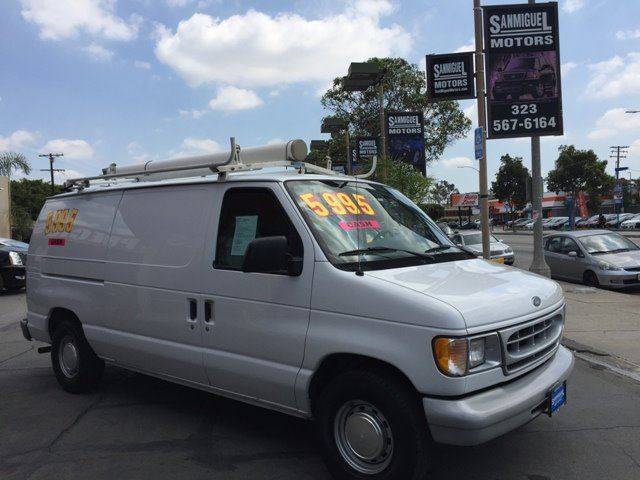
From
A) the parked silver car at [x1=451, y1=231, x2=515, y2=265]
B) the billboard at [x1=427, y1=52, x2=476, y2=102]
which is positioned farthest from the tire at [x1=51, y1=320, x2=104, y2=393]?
the parked silver car at [x1=451, y1=231, x2=515, y2=265]

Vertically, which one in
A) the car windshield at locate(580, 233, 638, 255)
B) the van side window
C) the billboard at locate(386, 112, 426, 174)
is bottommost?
the car windshield at locate(580, 233, 638, 255)

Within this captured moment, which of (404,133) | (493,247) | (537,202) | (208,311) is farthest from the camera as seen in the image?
(404,133)

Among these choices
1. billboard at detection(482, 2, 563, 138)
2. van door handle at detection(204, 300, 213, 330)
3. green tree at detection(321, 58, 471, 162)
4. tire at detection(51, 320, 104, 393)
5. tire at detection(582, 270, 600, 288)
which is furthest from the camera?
green tree at detection(321, 58, 471, 162)

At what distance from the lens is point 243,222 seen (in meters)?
4.14

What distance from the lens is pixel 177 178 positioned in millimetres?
4973

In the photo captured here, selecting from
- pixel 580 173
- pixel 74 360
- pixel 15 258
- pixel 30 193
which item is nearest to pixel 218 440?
pixel 74 360

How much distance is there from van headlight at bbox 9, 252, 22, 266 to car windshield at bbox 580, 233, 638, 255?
14.2m

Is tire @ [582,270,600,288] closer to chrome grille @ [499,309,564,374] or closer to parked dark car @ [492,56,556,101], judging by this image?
parked dark car @ [492,56,556,101]

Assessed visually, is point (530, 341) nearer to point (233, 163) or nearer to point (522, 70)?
point (233, 163)

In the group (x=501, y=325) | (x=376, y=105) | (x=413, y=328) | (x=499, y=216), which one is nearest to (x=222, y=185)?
(x=413, y=328)

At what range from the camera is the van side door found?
3641 mm

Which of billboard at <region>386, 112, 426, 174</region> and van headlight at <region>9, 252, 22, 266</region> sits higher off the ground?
billboard at <region>386, 112, 426, 174</region>

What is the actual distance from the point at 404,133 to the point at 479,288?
23.7 m

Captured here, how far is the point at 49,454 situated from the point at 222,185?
2362mm
